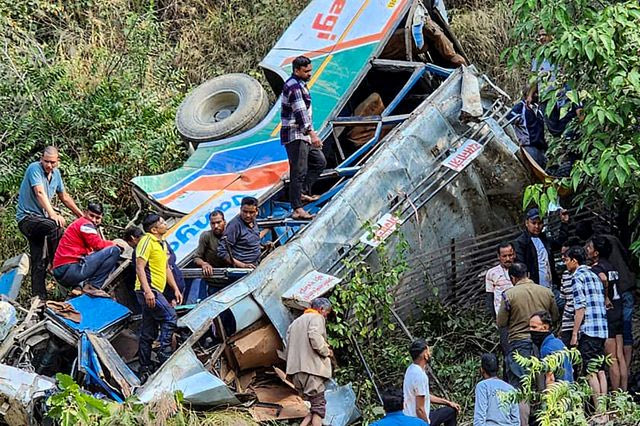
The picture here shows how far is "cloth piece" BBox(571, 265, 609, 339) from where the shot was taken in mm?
7574

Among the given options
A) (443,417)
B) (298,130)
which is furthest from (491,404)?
(298,130)

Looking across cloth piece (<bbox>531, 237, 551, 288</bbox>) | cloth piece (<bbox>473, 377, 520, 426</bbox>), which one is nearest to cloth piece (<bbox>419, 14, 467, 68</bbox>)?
cloth piece (<bbox>531, 237, 551, 288</bbox>)

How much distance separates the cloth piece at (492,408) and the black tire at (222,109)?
15.2ft

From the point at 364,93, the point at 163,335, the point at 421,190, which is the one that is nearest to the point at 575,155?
the point at 421,190

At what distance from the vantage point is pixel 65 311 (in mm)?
8055

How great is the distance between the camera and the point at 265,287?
788cm

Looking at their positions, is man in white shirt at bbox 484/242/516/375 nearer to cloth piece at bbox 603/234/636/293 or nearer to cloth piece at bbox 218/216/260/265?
cloth piece at bbox 603/234/636/293

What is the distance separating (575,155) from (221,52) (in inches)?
246

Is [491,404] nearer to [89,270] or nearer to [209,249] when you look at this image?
[209,249]

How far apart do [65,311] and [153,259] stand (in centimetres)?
85

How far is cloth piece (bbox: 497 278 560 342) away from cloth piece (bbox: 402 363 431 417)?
3.23 feet

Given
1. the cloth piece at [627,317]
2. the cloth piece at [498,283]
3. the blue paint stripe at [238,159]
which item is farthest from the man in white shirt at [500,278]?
the blue paint stripe at [238,159]

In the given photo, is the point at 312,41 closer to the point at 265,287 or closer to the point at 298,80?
the point at 298,80

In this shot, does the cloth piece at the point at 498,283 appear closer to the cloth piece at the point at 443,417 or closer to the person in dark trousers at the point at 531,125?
the cloth piece at the point at 443,417
